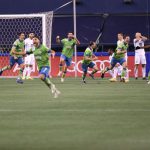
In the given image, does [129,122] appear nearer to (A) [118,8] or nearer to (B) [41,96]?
(B) [41,96]

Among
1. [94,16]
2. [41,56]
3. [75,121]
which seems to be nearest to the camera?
[75,121]

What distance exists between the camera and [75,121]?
1330 centimetres

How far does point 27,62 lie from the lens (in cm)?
3284

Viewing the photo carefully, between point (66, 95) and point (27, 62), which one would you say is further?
point (27, 62)

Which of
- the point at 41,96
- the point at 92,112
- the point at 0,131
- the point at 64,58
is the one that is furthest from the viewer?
the point at 64,58

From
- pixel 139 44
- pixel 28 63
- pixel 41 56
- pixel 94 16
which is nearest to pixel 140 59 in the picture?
pixel 139 44

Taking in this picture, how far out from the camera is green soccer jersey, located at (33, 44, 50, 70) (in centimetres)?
2155

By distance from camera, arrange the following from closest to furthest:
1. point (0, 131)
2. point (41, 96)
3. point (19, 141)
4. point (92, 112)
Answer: point (19, 141) → point (0, 131) → point (92, 112) → point (41, 96)

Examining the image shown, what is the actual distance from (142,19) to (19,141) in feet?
88.9

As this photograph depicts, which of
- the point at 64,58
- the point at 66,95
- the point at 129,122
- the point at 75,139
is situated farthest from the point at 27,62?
the point at 75,139

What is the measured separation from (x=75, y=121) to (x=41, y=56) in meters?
8.58

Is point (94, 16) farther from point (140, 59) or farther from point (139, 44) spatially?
point (140, 59)

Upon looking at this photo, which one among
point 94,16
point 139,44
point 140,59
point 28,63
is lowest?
point 28,63

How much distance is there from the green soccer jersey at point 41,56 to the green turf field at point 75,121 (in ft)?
3.95
